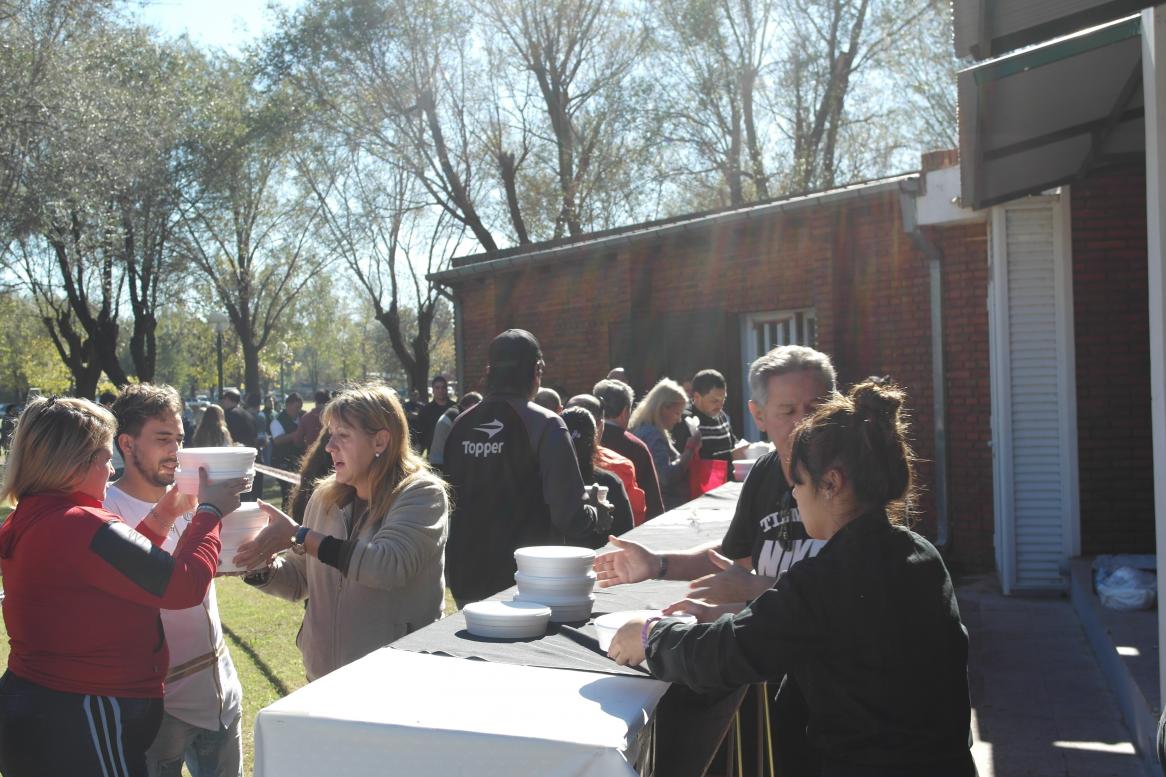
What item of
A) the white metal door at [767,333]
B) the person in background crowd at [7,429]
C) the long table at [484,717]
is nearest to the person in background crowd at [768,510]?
the long table at [484,717]

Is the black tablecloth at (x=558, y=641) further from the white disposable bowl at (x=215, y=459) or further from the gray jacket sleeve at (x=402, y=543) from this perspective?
the white disposable bowl at (x=215, y=459)

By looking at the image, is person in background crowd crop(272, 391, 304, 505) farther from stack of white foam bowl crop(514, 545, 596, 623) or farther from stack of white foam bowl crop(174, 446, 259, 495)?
stack of white foam bowl crop(514, 545, 596, 623)

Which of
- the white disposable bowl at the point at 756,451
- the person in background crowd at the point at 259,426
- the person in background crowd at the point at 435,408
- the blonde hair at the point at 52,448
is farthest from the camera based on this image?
the person in background crowd at the point at 259,426

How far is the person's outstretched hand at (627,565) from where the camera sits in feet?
11.1

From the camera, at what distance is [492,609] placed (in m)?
2.90

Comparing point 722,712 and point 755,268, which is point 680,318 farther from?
point 722,712

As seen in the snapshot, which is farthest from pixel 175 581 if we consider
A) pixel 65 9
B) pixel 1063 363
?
pixel 65 9

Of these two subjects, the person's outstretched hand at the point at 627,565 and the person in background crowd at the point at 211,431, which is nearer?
the person's outstretched hand at the point at 627,565

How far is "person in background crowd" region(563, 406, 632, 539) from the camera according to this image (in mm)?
5410

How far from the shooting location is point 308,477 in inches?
179

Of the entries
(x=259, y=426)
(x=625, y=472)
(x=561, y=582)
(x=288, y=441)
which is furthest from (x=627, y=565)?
(x=259, y=426)

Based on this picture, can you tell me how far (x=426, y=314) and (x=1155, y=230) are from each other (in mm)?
30151

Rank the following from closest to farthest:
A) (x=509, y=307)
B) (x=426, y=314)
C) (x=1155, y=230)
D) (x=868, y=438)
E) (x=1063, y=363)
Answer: (x=868, y=438), (x=1155, y=230), (x=1063, y=363), (x=509, y=307), (x=426, y=314)

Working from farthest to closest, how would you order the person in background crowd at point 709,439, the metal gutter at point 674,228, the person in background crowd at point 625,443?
the metal gutter at point 674,228 < the person in background crowd at point 709,439 < the person in background crowd at point 625,443
